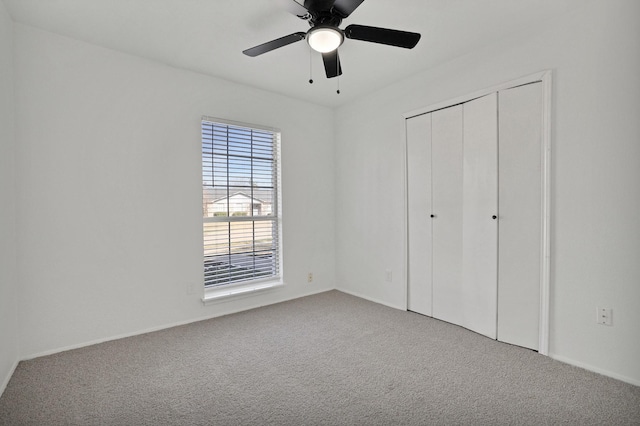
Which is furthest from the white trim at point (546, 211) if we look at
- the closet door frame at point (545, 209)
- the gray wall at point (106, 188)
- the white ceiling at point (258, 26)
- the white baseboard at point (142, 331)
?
the gray wall at point (106, 188)

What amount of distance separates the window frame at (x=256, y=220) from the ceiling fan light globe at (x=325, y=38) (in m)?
1.74

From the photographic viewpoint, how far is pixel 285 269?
3.91 m

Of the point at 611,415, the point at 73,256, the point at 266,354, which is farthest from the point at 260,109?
the point at 611,415

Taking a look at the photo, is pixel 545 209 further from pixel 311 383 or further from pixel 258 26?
pixel 258 26

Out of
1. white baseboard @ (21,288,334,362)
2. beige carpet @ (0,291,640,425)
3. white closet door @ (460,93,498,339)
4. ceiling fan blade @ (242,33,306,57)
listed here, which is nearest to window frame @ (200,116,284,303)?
white baseboard @ (21,288,334,362)

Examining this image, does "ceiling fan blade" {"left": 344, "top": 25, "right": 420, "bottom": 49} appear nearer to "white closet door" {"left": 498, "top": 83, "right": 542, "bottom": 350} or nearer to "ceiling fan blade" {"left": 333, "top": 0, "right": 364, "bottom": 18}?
"ceiling fan blade" {"left": 333, "top": 0, "right": 364, "bottom": 18}

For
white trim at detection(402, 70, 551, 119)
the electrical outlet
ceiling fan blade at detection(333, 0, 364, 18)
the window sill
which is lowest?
the window sill

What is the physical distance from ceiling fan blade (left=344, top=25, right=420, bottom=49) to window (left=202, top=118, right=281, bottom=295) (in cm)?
192

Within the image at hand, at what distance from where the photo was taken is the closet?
2.50 m

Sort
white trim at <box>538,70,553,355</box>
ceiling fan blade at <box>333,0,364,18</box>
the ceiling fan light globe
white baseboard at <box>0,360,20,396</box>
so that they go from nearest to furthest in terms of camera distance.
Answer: ceiling fan blade at <box>333,0,364,18</box> → the ceiling fan light globe → white baseboard at <box>0,360,20,396</box> → white trim at <box>538,70,553,355</box>

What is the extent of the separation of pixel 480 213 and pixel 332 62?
1809mm

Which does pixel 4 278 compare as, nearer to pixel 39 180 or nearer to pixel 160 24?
pixel 39 180

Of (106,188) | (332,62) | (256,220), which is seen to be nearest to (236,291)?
(256,220)

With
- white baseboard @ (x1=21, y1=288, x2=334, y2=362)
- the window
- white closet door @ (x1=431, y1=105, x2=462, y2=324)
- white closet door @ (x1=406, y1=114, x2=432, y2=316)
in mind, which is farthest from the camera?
the window
